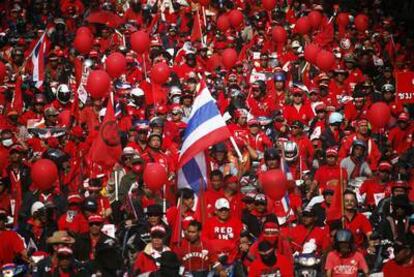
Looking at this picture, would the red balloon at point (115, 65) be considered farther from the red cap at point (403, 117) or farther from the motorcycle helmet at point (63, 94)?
the red cap at point (403, 117)

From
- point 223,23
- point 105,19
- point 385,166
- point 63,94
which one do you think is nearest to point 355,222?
point 385,166

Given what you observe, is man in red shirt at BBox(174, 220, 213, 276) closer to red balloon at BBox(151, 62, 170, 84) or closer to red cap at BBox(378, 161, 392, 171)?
red cap at BBox(378, 161, 392, 171)

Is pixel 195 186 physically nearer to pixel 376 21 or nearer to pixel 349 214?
pixel 349 214

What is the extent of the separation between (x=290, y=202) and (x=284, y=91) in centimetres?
586

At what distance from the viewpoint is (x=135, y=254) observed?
1231 cm

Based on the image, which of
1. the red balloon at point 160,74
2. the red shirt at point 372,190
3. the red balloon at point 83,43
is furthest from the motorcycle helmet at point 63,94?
the red shirt at point 372,190

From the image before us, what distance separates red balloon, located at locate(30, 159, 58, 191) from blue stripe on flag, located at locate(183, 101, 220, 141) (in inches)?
83.8

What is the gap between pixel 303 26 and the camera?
80.8 feet

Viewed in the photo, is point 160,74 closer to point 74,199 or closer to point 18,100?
point 18,100

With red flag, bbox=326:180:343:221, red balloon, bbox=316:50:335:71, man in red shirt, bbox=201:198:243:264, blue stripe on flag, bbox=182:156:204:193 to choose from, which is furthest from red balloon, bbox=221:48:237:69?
man in red shirt, bbox=201:198:243:264

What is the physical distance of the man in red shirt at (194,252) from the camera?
1209 centimetres

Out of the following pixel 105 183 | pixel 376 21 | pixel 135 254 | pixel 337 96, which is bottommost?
pixel 135 254

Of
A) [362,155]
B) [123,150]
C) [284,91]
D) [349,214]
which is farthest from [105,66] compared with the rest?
[349,214]

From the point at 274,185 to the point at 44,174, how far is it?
316 centimetres
